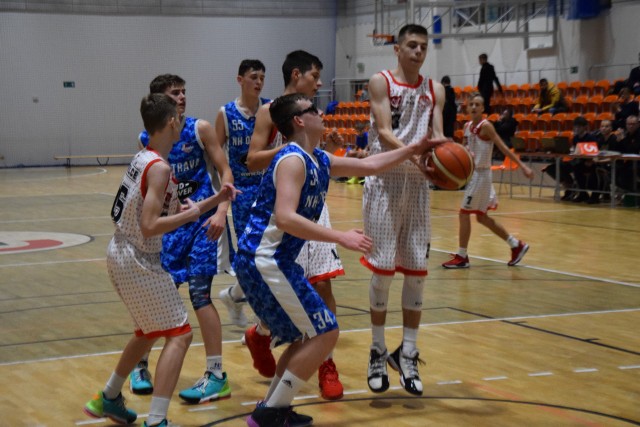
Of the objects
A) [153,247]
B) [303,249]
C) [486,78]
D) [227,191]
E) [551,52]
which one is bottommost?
[303,249]

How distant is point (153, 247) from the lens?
14.2ft

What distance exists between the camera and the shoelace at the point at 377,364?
513cm

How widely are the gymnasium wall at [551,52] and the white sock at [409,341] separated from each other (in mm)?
15284

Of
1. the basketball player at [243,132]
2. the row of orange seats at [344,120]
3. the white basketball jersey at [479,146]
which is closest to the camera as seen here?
the basketball player at [243,132]

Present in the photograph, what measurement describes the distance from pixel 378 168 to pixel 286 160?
70 cm

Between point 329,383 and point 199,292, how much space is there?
860 millimetres

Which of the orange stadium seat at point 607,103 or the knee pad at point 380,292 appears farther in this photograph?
the orange stadium seat at point 607,103

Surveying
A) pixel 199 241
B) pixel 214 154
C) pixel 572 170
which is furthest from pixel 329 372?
pixel 572 170

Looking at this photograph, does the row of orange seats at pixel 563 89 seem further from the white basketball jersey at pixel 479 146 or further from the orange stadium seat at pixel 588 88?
the white basketball jersey at pixel 479 146

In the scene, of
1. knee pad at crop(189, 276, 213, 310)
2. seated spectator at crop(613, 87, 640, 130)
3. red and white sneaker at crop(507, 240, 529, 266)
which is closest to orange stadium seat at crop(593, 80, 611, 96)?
seated spectator at crop(613, 87, 640, 130)

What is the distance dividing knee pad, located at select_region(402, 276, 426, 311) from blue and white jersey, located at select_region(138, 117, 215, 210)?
3.96 ft

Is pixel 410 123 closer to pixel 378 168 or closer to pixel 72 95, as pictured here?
pixel 378 168

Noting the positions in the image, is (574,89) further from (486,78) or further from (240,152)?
(240,152)

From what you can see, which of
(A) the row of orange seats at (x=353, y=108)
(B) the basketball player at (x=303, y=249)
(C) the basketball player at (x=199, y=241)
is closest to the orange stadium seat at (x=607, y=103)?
(A) the row of orange seats at (x=353, y=108)
